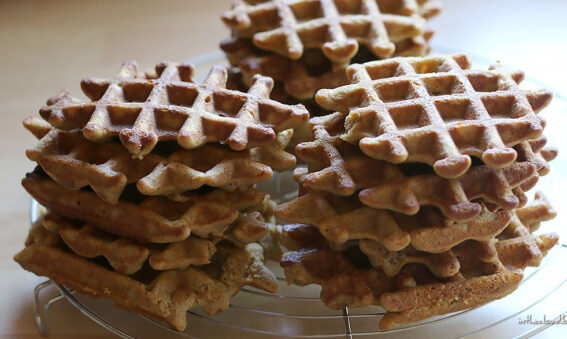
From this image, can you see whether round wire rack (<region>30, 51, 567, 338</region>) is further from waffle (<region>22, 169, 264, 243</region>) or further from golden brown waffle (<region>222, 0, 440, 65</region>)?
golden brown waffle (<region>222, 0, 440, 65</region>)

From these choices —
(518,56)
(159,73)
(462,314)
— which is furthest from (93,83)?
(518,56)

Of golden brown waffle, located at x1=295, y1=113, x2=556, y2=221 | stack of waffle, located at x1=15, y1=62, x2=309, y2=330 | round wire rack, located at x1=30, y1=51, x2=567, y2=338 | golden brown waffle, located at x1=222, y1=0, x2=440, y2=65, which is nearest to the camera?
golden brown waffle, located at x1=295, y1=113, x2=556, y2=221

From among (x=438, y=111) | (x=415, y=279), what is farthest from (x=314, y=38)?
(x=415, y=279)

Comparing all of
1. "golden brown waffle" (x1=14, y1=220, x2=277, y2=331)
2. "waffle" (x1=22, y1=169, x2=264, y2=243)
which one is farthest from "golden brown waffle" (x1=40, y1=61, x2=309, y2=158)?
"golden brown waffle" (x1=14, y1=220, x2=277, y2=331)

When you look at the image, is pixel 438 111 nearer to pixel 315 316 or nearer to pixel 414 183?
pixel 414 183

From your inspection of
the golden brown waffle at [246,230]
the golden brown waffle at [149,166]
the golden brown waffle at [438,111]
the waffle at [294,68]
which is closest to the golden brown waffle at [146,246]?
the golden brown waffle at [246,230]

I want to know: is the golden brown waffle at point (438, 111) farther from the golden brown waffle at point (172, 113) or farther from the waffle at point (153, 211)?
the waffle at point (153, 211)

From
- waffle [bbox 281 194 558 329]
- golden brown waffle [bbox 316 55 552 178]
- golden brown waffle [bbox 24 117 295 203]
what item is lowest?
waffle [bbox 281 194 558 329]
